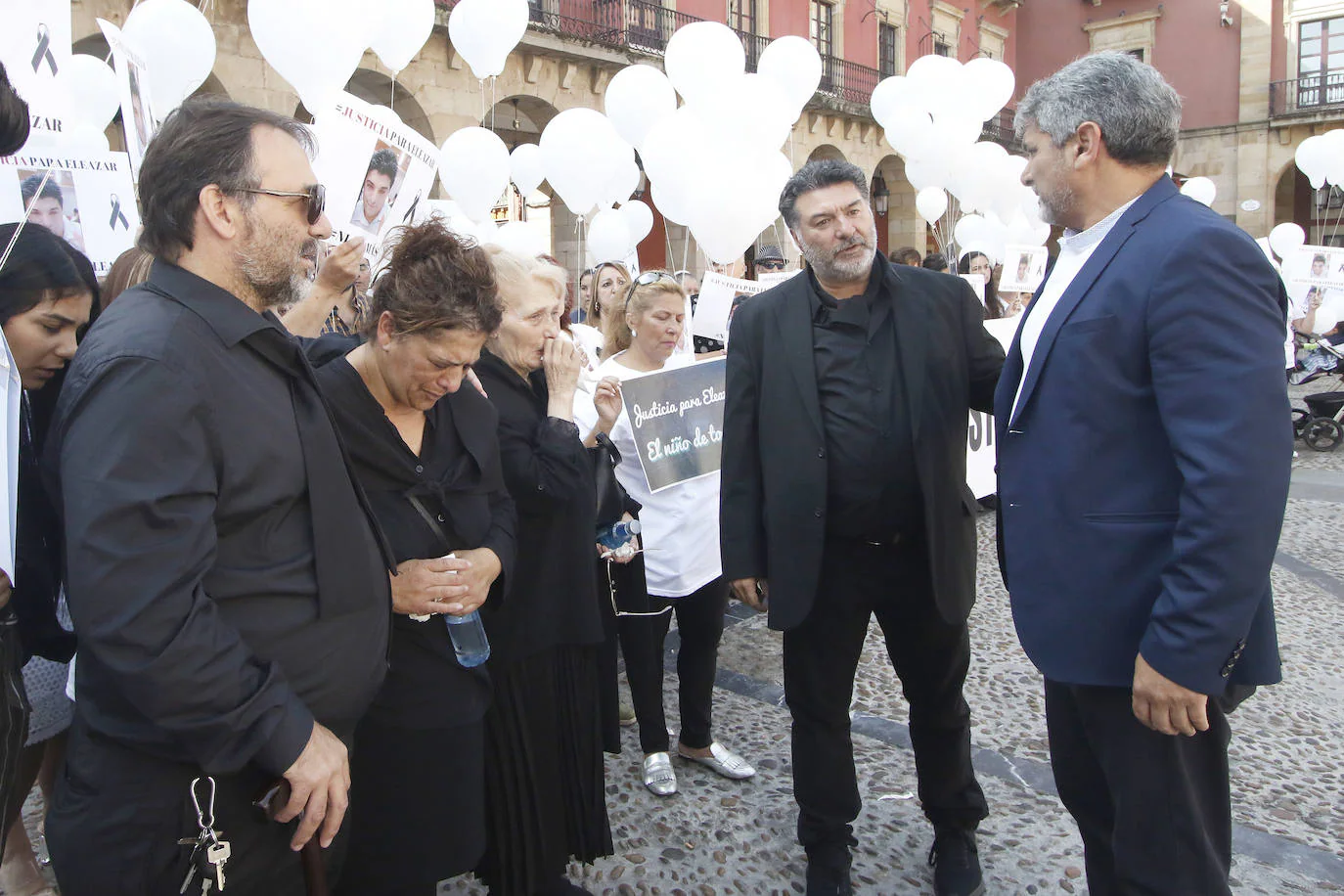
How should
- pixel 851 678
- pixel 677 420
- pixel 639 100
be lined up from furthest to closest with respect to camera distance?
pixel 639 100, pixel 677 420, pixel 851 678

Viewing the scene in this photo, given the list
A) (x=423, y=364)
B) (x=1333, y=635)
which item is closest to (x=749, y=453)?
(x=423, y=364)

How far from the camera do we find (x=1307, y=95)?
87.1 feet

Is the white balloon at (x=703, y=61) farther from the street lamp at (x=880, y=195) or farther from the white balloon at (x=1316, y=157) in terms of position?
the street lamp at (x=880, y=195)

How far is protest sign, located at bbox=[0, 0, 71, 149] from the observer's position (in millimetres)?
1989

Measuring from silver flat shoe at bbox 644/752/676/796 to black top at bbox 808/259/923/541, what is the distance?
3.70ft

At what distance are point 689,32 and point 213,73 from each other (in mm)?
7511

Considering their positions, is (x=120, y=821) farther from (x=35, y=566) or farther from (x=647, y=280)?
(x=647, y=280)

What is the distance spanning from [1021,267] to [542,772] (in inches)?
228

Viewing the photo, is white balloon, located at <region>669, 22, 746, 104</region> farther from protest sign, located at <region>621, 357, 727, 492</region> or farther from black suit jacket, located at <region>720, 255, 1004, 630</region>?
black suit jacket, located at <region>720, 255, 1004, 630</region>

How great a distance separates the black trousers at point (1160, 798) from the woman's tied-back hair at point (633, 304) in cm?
204

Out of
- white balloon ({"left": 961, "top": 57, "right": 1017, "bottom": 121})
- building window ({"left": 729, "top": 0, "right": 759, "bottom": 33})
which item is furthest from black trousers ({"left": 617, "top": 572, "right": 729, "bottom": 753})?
building window ({"left": 729, "top": 0, "right": 759, "bottom": 33})

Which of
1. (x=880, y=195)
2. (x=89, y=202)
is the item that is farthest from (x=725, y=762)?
(x=880, y=195)

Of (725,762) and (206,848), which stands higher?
(206,848)

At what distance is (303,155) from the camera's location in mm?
1594
